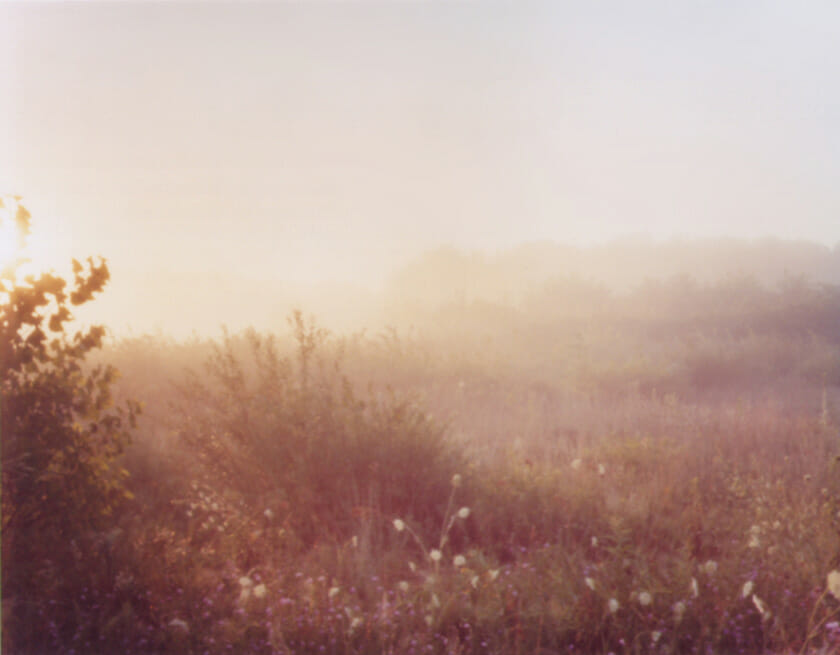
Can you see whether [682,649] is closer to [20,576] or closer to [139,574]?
[139,574]

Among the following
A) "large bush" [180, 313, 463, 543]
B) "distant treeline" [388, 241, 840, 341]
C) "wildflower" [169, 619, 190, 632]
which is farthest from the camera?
"distant treeline" [388, 241, 840, 341]

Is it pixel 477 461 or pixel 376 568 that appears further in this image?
pixel 477 461

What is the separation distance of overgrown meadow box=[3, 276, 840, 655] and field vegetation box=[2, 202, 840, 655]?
0.02 meters

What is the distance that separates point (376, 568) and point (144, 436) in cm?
318

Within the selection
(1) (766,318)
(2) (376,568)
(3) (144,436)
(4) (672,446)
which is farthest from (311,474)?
(1) (766,318)

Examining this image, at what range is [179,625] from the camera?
2.86 meters

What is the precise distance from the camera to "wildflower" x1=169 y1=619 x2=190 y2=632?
277 centimetres

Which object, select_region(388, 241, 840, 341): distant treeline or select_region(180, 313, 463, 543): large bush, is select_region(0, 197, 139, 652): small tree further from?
select_region(388, 241, 840, 341): distant treeline

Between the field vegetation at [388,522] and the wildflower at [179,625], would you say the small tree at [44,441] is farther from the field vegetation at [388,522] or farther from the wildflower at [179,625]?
the wildflower at [179,625]

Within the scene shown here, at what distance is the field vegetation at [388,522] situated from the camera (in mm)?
2936

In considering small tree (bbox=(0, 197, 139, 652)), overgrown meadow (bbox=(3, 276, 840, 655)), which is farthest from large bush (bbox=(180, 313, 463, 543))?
small tree (bbox=(0, 197, 139, 652))

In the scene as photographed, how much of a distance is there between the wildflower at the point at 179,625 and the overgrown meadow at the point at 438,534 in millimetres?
32

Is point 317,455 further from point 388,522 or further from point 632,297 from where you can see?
point 632,297

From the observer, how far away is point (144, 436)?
5844mm
